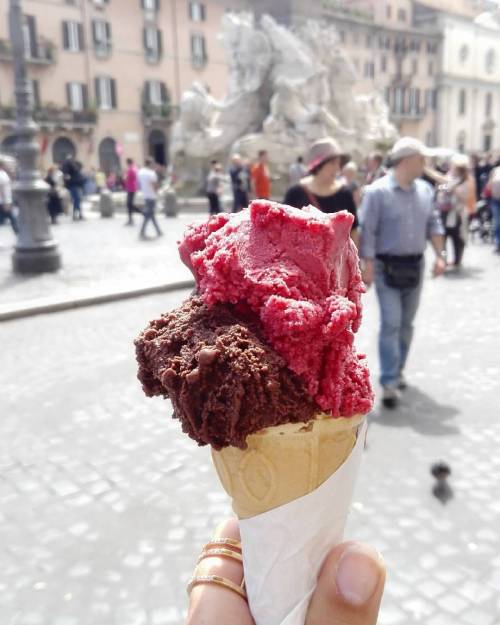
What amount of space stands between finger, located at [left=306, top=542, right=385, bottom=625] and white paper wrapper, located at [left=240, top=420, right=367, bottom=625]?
1.0 inches

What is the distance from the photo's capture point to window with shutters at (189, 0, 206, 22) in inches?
1753

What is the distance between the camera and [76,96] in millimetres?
40562

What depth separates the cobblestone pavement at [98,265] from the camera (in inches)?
336

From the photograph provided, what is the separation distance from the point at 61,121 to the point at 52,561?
3983 centimetres

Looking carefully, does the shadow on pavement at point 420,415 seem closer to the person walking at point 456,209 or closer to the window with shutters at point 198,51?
the person walking at point 456,209

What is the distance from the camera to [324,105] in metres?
21.1

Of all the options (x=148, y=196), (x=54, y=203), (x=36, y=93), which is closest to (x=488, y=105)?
(x=36, y=93)

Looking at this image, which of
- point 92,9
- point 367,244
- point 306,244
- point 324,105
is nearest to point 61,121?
point 92,9

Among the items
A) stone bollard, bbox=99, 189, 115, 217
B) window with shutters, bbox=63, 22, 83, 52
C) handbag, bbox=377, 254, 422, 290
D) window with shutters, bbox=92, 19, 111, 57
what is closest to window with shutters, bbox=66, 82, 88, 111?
window with shutters, bbox=63, 22, 83, 52

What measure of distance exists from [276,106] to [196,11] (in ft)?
95.0

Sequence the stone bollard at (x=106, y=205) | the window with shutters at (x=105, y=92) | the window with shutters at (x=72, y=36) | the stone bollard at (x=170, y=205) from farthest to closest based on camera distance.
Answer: the window with shutters at (x=105, y=92), the window with shutters at (x=72, y=36), the stone bollard at (x=106, y=205), the stone bollard at (x=170, y=205)

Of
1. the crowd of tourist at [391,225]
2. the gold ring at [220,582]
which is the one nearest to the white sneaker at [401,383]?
the crowd of tourist at [391,225]

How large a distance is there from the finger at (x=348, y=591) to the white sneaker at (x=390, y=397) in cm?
328

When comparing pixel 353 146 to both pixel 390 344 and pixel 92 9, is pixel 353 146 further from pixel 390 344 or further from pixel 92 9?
pixel 92 9
